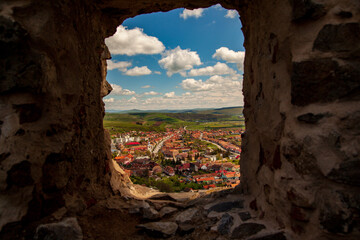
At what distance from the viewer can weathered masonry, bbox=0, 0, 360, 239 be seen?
4.95ft

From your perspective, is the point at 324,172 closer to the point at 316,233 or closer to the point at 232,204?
the point at 316,233

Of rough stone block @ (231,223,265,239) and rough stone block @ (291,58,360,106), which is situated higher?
rough stone block @ (291,58,360,106)

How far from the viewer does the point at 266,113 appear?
2.36 meters

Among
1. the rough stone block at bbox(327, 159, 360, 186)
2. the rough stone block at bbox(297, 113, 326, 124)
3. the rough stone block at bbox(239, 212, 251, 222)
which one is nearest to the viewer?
the rough stone block at bbox(327, 159, 360, 186)

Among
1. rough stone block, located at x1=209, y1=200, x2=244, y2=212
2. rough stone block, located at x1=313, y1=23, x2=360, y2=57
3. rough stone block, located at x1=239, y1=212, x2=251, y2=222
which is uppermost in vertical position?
rough stone block, located at x1=313, y1=23, x2=360, y2=57

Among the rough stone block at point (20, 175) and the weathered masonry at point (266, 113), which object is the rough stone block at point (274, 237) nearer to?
the weathered masonry at point (266, 113)

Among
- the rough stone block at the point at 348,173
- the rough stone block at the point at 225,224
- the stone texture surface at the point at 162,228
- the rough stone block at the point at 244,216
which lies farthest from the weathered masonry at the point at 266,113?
the stone texture surface at the point at 162,228

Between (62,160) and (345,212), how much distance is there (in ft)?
8.09

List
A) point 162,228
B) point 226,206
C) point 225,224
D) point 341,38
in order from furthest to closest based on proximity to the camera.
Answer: point 226,206, point 162,228, point 225,224, point 341,38

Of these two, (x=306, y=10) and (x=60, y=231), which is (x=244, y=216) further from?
(x=306, y=10)

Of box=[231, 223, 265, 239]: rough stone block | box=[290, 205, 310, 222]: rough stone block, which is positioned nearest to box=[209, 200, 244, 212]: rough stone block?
box=[231, 223, 265, 239]: rough stone block

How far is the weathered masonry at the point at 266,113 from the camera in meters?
1.51

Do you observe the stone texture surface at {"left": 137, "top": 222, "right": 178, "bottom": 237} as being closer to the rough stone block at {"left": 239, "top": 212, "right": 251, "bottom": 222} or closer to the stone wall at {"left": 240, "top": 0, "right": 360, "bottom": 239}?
the rough stone block at {"left": 239, "top": 212, "right": 251, "bottom": 222}

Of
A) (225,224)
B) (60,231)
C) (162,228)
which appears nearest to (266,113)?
(225,224)
